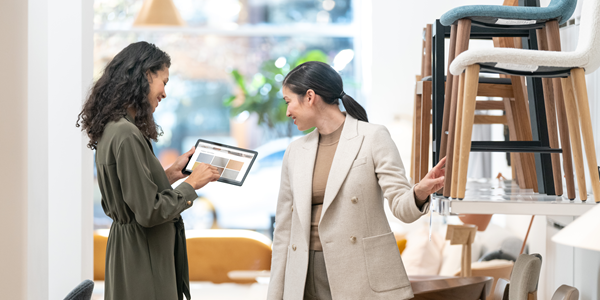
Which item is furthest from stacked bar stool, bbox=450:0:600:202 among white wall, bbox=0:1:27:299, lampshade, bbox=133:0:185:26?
lampshade, bbox=133:0:185:26

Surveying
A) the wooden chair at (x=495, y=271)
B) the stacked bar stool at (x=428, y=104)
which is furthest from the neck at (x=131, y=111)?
the wooden chair at (x=495, y=271)

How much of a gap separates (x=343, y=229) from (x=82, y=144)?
175cm

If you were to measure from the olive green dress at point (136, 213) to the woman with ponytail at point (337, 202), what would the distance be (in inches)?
15.3

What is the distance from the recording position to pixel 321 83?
176cm

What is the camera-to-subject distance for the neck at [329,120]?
1.79m

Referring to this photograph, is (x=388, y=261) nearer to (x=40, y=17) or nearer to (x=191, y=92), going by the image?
(x=40, y=17)

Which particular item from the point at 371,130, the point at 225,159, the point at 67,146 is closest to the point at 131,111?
the point at 225,159

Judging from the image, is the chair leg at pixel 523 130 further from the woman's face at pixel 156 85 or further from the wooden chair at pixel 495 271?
the wooden chair at pixel 495 271

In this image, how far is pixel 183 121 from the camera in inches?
224

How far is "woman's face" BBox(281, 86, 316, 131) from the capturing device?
5.75 ft

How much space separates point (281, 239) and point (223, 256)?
104 inches

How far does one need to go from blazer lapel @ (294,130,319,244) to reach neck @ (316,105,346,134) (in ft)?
0.16

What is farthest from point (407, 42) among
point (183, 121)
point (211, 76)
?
point (183, 121)

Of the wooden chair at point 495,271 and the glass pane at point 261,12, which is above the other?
the glass pane at point 261,12
